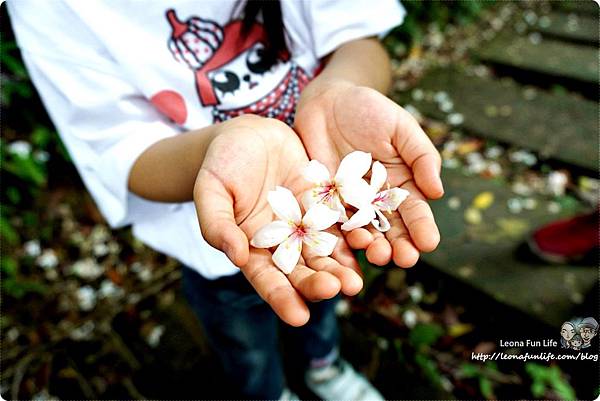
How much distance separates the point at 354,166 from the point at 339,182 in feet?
0.17

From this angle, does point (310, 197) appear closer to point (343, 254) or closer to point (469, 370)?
point (343, 254)

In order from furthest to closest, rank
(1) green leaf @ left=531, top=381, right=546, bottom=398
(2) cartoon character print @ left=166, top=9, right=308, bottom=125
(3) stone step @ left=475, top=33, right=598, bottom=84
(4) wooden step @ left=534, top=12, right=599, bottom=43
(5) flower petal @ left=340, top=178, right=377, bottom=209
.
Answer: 1. (4) wooden step @ left=534, top=12, right=599, bottom=43
2. (3) stone step @ left=475, top=33, right=598, bottom=84
3. (1) green leaf @ left=531, top=381, right=546, bottom=398
4. (2) cartoon character print @ left=166, top=9, right=308, bottom=125
5. (5) flower petal @ left=340, top=178, right=377, bottom=209

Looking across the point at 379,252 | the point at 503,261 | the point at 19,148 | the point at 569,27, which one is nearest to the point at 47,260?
the point at 19,148

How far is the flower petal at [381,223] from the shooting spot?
0.98 meters

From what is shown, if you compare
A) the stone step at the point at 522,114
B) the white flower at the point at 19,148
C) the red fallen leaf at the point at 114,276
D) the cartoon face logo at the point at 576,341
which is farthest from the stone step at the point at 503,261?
the white flower at the point at 19,148

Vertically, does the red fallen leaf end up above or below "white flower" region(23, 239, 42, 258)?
below

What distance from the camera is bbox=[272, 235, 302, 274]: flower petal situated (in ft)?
2.93

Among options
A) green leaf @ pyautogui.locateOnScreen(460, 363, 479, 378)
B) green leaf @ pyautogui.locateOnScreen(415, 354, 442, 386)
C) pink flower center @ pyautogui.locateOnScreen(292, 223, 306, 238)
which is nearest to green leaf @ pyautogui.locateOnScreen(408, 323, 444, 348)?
green leaf @ pyautogui.locateOnScreen(415, 354, 442, 386)

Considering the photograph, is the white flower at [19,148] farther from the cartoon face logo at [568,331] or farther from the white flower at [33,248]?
the cartoon face logo at [568,331]

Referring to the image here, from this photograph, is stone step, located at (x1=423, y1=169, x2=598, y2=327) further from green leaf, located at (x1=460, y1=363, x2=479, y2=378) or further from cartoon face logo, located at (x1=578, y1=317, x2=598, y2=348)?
green leaf, located at (x1=460, y1=363, x2=479, y2=378)

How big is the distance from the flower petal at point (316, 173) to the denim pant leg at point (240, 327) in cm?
40

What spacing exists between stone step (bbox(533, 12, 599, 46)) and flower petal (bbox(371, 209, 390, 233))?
10.1 feet

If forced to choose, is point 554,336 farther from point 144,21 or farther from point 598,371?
point 144,21

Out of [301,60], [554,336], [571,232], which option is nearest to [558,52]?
[571,232]
